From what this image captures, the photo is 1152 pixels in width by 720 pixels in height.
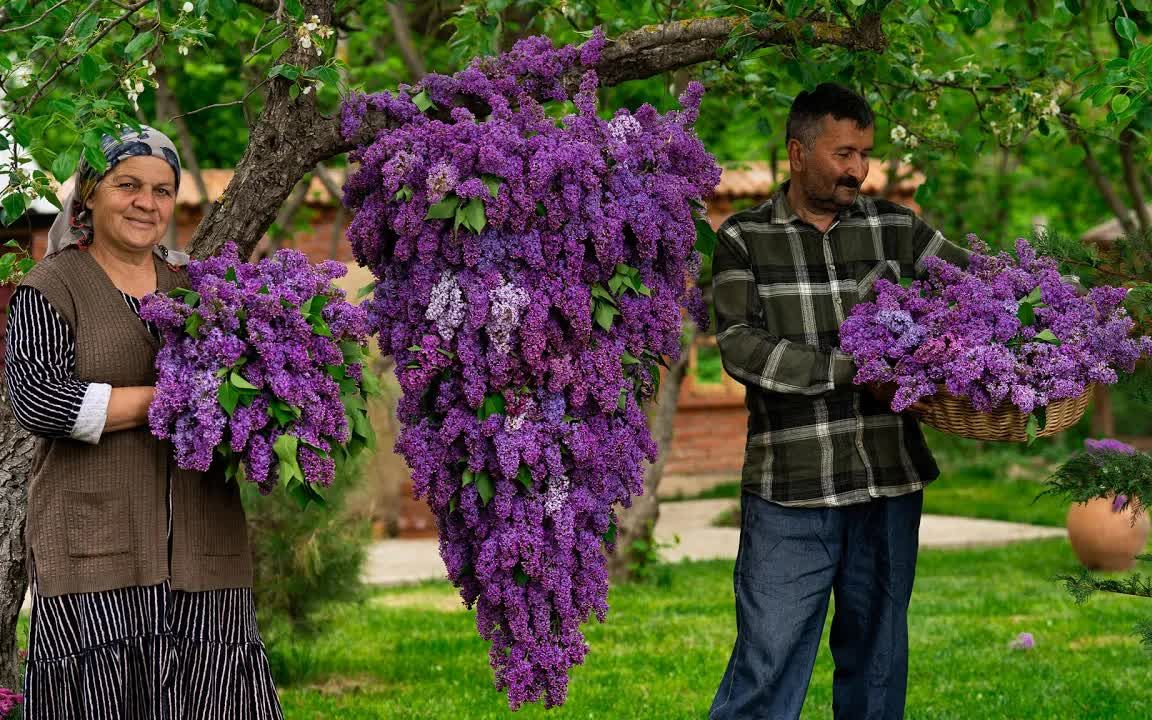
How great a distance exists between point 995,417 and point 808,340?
586mm

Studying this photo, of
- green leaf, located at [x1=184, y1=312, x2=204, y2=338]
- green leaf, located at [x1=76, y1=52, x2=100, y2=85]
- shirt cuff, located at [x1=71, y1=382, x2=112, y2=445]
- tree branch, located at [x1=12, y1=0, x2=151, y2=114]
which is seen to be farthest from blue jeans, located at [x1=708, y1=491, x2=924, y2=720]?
tree branch, located at [x1=12, y1=0, x2=151, y2=114]

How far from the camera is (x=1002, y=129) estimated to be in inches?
206

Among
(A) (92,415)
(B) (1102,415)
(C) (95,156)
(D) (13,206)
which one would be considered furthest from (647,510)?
(B) (1102,415)

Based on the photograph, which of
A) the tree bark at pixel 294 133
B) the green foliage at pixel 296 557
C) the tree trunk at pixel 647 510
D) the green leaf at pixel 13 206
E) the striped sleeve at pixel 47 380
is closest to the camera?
the striped sleeve at pixel 47 380

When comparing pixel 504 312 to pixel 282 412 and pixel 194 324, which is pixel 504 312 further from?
pixel 194 324

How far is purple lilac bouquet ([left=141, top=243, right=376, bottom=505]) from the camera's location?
10.2 ft

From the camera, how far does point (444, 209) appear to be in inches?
132

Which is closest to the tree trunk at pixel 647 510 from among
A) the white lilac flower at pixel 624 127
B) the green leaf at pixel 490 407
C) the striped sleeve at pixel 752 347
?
the striped sleeve at pixel 752 347

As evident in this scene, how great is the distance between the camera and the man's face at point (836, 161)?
373cm

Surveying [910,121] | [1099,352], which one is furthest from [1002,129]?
[1099,352]

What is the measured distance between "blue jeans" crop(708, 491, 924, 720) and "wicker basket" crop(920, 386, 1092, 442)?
424 mm

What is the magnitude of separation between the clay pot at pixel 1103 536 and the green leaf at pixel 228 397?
7085mm

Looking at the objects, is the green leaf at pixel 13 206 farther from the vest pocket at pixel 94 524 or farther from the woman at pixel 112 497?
the vest pocket at pixel 94 524

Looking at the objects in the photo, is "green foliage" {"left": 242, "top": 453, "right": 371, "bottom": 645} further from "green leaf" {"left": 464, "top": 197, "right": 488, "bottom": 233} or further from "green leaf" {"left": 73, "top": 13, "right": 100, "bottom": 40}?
"green leaf" {"left": 464, "top": 197, "right": 488, "bottom": 233}
